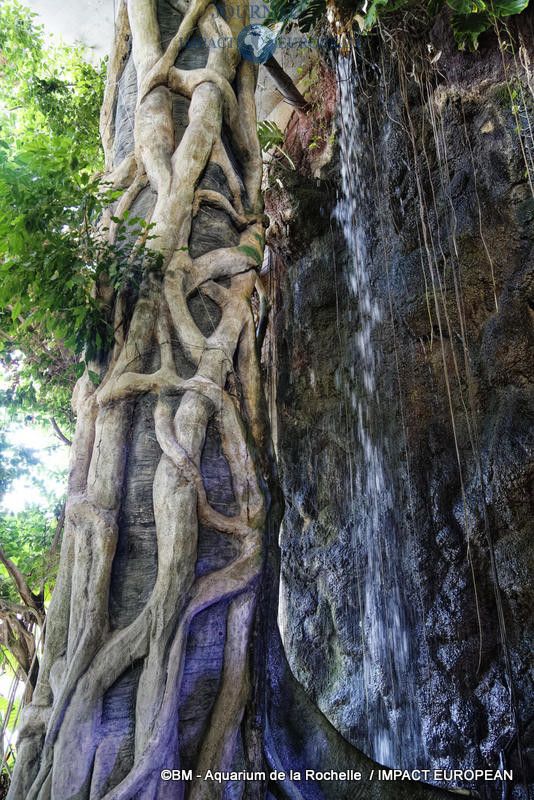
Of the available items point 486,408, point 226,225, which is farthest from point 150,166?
point 486,408

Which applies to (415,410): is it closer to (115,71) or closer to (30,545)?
(115,71)

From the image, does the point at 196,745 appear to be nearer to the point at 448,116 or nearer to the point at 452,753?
the point at 452,753

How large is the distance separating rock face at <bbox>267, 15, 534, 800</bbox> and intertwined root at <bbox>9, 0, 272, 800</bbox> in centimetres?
141

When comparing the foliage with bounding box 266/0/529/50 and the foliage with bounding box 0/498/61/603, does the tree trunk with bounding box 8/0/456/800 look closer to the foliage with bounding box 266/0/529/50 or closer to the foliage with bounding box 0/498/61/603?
the foliage with bounding box 266/0/529/50

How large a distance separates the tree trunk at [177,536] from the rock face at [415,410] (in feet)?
3.25

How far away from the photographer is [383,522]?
13.4 ft

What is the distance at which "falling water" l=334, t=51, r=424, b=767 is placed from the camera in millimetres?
3691

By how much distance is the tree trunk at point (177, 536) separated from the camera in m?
1.75

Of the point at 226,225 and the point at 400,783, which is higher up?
the point at 226,225

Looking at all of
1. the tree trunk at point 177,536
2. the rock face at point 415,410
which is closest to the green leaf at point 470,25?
the rock face at point 415,410

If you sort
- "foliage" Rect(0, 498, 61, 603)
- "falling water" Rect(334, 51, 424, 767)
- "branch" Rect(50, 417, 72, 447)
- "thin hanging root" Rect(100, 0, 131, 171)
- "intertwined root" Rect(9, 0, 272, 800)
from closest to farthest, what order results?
"intertwined root" Rect(9, 0, 272, 800) → "thin hanging root" Rect(100, 0, 131, 171) → "falling water" Rect(334, 51, 424, 767) → "foliage" Rect(0, 498, 61, 603) → "branch" Rect(50, 417, 72, 447)

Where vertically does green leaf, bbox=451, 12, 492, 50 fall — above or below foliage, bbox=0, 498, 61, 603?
above

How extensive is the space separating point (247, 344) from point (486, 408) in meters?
1.97

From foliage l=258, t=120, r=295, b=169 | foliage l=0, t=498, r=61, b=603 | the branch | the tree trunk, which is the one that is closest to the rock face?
foliage l=258, t=120, r=295, b=169
